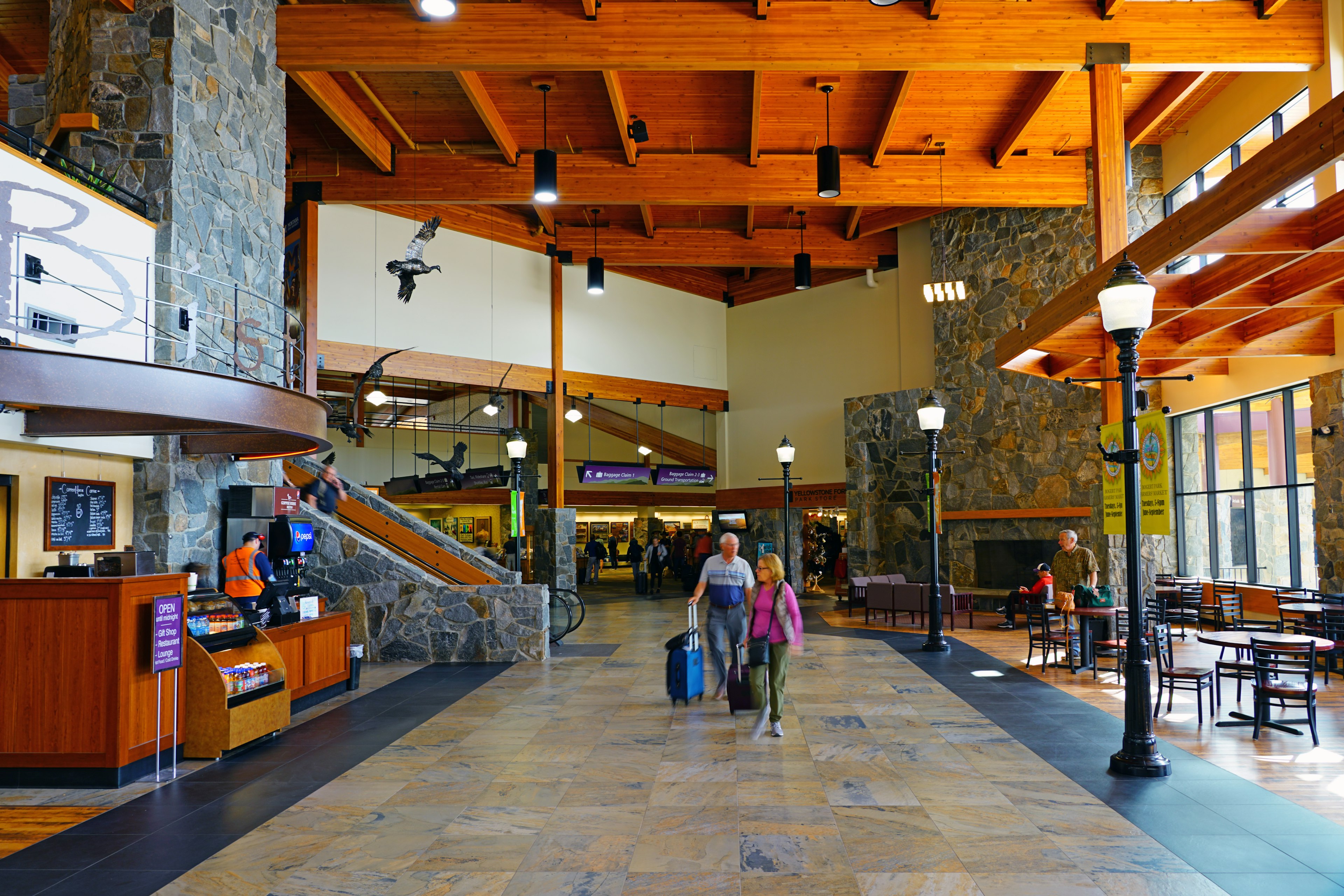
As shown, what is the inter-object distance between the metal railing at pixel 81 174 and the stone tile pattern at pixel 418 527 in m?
4.53

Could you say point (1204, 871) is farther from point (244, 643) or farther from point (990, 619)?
point (990, 619)

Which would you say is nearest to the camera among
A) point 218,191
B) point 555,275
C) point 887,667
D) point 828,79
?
point 218,191

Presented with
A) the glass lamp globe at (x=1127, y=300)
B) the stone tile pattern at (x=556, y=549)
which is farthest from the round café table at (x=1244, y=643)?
the stone tile pattern at (x=556, y=549)

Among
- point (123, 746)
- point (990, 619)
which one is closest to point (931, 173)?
point (990, 619)

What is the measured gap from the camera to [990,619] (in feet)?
50.0

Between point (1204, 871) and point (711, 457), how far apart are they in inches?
738

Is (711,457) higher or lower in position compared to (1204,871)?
higher

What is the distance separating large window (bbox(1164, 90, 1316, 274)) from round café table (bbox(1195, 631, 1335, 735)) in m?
3.85

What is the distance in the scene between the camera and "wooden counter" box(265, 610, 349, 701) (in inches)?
313

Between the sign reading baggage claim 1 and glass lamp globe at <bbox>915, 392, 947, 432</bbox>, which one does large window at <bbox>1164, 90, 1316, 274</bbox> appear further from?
the sign reading baggage claim 1

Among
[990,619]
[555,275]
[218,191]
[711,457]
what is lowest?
[990,619]

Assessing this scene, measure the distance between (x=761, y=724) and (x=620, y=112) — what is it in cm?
864

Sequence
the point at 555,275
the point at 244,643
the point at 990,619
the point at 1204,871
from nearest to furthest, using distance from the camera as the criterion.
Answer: the point at 1204,871
the point at 244,643
the point at 990,619
the point at 555,275

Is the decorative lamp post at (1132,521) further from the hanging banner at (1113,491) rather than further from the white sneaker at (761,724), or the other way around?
the white sneaker at (761,724)
